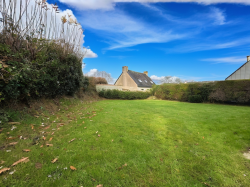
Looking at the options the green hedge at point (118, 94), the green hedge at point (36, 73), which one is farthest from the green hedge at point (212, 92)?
the green hedge at point (36, 73)

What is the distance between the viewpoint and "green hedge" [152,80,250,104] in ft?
35.5

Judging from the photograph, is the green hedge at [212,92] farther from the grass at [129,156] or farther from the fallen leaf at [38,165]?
the fallen leaf at [38,165]

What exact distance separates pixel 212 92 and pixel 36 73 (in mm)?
14674

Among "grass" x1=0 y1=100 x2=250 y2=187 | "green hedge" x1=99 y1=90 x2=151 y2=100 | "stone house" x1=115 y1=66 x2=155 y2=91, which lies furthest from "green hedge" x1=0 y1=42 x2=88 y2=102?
"stone house" x1=115 y1=66 x2=155 y2=91

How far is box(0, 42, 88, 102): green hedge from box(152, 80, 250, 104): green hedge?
12094 mm

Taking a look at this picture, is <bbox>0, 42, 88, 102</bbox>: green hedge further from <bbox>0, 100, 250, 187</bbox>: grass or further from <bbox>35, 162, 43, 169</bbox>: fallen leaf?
<bbox>35, 162, 43, 169</bbox>: fallen leaf

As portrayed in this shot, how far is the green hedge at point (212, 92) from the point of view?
10.8 m

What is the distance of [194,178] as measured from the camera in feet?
7.90

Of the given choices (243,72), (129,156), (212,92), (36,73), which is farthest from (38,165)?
(243,72)

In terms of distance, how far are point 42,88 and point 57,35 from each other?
409 centimetres

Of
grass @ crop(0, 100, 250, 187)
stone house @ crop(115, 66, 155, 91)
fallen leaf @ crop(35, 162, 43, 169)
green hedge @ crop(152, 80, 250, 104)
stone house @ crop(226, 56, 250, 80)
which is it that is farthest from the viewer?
stone house @ crop(115, 66, 155, 91)

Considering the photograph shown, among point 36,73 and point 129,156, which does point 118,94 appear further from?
point 129,156

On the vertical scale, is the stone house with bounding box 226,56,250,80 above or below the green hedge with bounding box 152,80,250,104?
above

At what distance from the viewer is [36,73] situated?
504cm
